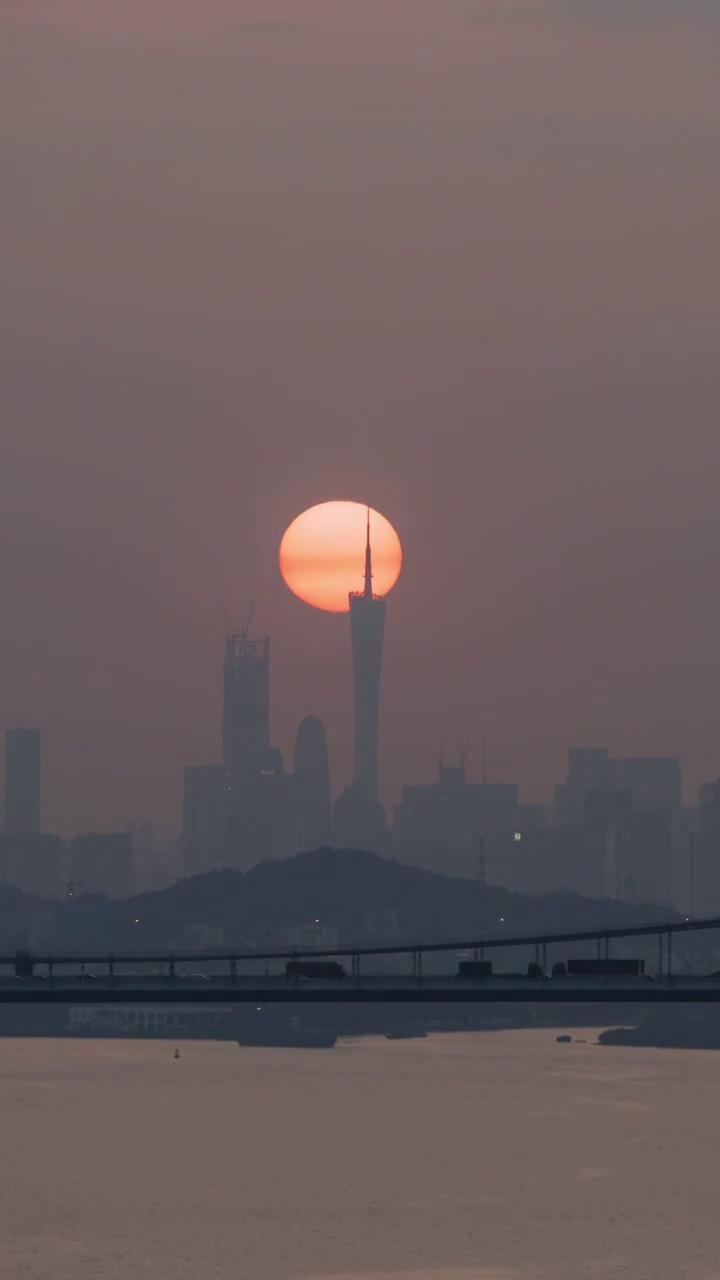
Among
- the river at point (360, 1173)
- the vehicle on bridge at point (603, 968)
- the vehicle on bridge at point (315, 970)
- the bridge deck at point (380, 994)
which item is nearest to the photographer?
the river at point (360, 1173)

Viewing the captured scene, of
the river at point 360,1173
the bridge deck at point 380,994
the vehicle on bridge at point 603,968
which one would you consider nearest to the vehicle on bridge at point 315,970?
the river at point 360,1173

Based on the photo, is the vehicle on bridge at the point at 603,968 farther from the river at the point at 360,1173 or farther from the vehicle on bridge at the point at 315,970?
the vehicle on bridge at the point at 315,970

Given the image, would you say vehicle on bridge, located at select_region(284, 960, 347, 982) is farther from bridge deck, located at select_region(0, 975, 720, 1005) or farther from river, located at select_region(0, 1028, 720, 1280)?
bridge deck, located at select_region(0, 975, 720, 1005)

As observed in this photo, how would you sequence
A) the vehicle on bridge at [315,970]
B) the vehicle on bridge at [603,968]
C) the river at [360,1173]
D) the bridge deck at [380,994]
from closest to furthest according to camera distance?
1. the river at [360,1173]
2. the bridge deck at [380,994]
3. the vehicle on bridge at [603,968]
4. the vehicle on bridge at [315,970]

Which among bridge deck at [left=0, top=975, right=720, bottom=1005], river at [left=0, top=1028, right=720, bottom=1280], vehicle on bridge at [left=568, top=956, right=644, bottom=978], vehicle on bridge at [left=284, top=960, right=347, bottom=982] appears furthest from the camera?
vehicle on bridge at [left=284, top=960, right=347, bottom=982]

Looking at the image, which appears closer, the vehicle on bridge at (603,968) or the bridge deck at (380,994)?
the bridge deck at (380,994)

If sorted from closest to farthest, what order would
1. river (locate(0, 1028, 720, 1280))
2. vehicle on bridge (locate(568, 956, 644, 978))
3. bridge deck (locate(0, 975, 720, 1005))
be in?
river (locate(0, 1028, 720, 1280))
bridge deck (locate(0, 975, 720, 1005))
vehicle on bridge (locate(568, 956, 644, 978))

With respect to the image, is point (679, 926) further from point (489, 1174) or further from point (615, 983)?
point (489, 1174)

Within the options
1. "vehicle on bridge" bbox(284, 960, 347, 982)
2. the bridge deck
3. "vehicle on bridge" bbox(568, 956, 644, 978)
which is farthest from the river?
"vehicle on bridge" bbox(284, 960, 347, 982)
